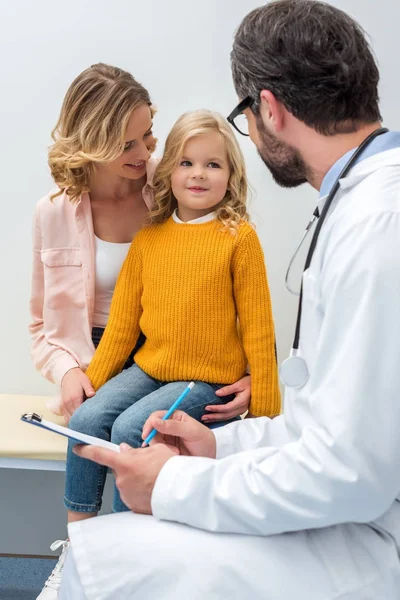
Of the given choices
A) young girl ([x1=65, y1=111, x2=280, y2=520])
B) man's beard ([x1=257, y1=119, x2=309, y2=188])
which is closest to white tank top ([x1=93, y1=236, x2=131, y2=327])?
young girl ([x1=65, y1=111, x2=280, y2=520])

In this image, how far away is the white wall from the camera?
8.95 ft

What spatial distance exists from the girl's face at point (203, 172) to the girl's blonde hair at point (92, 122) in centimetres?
18

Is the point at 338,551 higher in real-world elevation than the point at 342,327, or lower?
lower

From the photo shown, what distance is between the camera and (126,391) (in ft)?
6.88

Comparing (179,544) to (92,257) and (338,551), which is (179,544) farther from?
(92,257)

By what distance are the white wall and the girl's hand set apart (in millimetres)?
857

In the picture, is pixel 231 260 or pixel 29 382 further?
pixel 29 382

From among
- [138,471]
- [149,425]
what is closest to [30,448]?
[149,425]

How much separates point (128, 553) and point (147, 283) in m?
1.02

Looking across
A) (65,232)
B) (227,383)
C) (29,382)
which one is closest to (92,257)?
(65,232)

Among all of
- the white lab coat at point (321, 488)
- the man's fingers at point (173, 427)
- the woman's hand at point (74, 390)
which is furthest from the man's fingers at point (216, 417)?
the white lab coat at point (321, 488)

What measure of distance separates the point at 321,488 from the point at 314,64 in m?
0.75

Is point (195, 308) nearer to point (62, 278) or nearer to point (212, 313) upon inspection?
point (212, 313)

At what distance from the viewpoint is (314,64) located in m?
1.42
